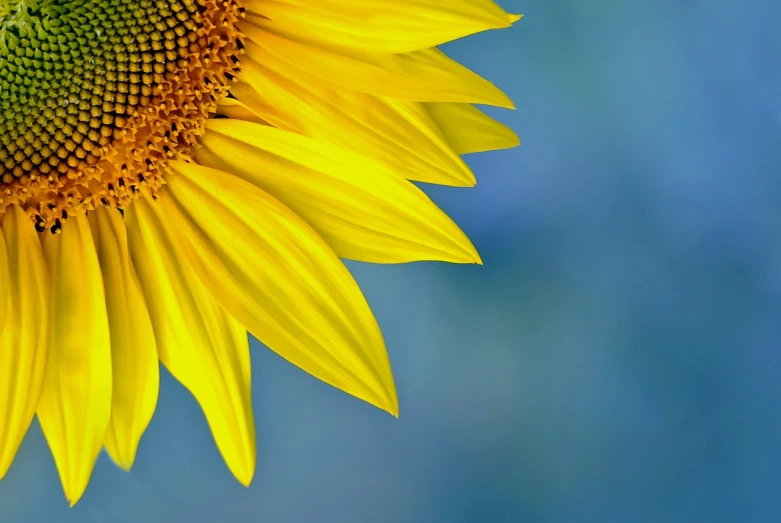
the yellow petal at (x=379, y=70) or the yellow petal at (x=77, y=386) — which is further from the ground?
the yellow petal at (x=379, y=70)

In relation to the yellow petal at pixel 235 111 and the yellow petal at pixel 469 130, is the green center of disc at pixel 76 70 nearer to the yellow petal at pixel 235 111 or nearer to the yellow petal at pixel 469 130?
the yellow petal at pixel 235 111

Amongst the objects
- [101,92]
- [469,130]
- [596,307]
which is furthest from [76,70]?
[596,307]

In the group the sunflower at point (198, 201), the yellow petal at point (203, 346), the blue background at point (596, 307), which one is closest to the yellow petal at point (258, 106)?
the sunflower at point (198, 201)

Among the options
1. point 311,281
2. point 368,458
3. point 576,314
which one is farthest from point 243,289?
point 576,314

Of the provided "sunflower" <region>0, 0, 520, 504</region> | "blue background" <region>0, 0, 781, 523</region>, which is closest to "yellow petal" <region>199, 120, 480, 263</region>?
"sunflower" <region>0, 0, 520, 504</region>

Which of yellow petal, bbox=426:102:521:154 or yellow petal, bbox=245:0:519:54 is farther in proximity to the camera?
yellow petal, bbox=426:102:521:154

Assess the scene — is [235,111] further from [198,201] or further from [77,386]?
[77,386]

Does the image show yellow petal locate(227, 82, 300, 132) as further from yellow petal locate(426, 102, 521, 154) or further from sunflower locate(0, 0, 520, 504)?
yellow petal locate(426, 102, 521, 154)
